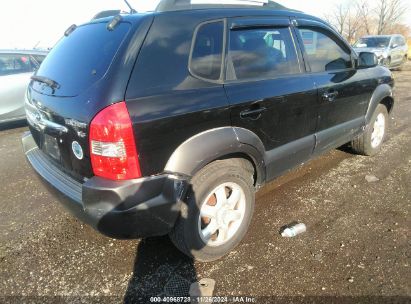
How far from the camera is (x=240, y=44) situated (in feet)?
8.55

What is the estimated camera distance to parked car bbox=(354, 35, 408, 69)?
14.6 metres

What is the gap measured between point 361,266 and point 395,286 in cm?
26

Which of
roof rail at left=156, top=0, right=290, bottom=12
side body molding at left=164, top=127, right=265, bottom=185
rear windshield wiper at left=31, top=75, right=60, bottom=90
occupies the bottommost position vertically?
side body molding at left=164, top=127, right=265, bottom=185

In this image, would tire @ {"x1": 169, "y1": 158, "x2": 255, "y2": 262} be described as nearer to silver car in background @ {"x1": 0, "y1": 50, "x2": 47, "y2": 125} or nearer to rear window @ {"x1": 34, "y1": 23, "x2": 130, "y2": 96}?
rear window @ {"x1": 34, "y1": 23, "x2": 130, "y2": 96}

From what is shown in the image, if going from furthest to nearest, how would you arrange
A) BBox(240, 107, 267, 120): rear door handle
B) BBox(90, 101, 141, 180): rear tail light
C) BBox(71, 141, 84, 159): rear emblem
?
BBox(240, 107, 267, 120): rear door handle → BBox(71, 141, 84, 159): rear emblem → BBox(90, 101, 141, 180): rear tail light

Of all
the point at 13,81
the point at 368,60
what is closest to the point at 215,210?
the point at 368,60

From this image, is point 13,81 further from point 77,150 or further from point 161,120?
point 161,120

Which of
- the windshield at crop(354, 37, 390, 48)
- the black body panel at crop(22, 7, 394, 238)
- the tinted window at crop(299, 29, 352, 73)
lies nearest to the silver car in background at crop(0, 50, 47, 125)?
the black body panel at crop(22, 7, 394, 238)

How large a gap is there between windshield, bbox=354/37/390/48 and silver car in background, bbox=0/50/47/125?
46.6ft

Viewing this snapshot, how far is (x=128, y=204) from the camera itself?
2.06m

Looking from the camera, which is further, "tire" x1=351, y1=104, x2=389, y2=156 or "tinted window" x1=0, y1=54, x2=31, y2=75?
"tinted window" x1=0, y1=54, x2=31, y2=75

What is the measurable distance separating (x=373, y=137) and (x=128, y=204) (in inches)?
149

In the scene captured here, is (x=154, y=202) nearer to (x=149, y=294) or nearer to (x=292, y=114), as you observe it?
(x=149, y=294)

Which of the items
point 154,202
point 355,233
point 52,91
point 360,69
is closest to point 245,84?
point 154,202
